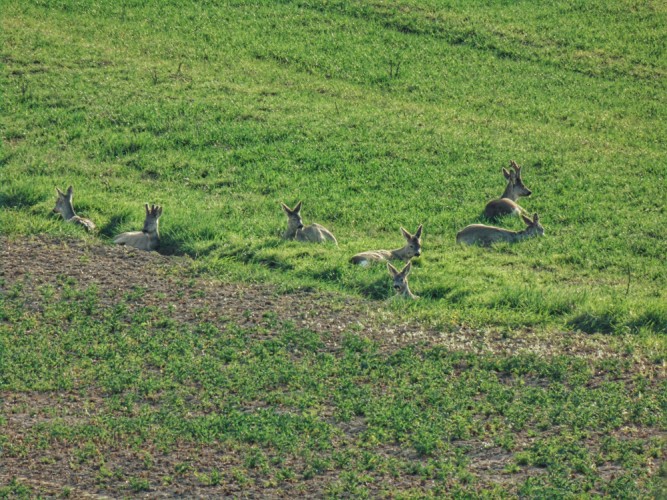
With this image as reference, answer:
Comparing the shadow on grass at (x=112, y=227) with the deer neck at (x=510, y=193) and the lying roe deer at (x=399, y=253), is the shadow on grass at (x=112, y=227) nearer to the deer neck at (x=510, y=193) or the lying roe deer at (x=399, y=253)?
the lying roe deer at (x=399, y=253)

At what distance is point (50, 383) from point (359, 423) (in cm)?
367

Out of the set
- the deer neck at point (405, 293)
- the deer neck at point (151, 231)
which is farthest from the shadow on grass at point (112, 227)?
Result: the deer neck at point (405, 293)

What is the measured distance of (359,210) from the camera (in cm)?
2127

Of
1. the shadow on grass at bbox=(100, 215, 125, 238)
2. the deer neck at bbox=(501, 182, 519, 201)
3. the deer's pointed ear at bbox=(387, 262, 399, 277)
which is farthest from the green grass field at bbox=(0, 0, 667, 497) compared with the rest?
the deer neck at bbox=(501, 182, 519, 201)

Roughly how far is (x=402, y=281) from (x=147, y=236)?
4.86 metres

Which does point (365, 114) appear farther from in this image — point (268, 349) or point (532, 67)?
point (268, 349)

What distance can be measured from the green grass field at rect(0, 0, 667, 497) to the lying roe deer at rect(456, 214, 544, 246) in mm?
253

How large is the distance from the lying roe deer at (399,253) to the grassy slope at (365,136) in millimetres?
287

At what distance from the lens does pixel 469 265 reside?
1808 cm

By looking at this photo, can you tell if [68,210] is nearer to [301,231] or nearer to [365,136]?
[301,231]

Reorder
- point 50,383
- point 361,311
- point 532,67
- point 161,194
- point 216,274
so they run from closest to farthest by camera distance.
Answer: point 50,383 → point 361,311 → point 216,274 → point 161,194 → point 532,67

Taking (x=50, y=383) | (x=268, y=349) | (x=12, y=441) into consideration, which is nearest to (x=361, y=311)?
(x=268, y=349)

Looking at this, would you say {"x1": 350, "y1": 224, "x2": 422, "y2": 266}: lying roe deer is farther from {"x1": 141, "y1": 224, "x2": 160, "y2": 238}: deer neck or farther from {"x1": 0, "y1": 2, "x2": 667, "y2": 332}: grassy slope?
{"x1": 141, "y1": 224, "x2": 160, "y2": 238}: deer neck

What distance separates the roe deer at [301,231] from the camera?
62.2ft
